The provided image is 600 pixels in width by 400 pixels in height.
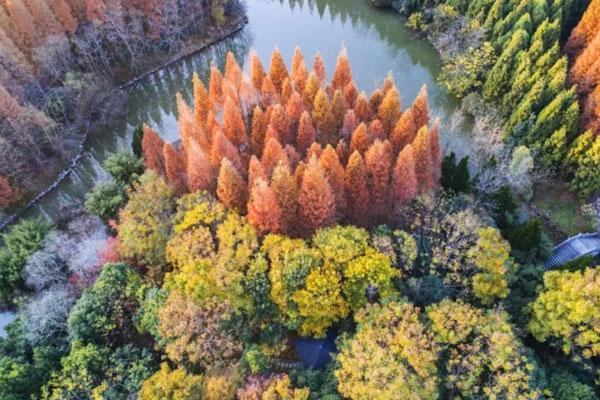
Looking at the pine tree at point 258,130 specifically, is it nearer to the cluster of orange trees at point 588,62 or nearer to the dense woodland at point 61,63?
the dense woodland at point 61,63

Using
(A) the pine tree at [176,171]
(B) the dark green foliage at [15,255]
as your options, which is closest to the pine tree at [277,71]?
(A) the pine tree at [176,171]

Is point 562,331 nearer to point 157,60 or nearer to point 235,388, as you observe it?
point 235,388

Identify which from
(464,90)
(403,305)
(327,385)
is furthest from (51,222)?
(464,90)

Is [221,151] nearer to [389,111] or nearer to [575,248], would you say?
[389,111]

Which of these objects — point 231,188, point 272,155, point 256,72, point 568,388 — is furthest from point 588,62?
point 231,188

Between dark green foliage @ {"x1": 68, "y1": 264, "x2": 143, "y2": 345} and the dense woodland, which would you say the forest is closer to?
dark green foliage @ {"x1": 68, "y1": 264, "x2": 143, "y2": 345}

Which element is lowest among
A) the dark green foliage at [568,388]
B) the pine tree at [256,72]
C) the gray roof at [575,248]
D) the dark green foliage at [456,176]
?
the gray roof at [575,248]
